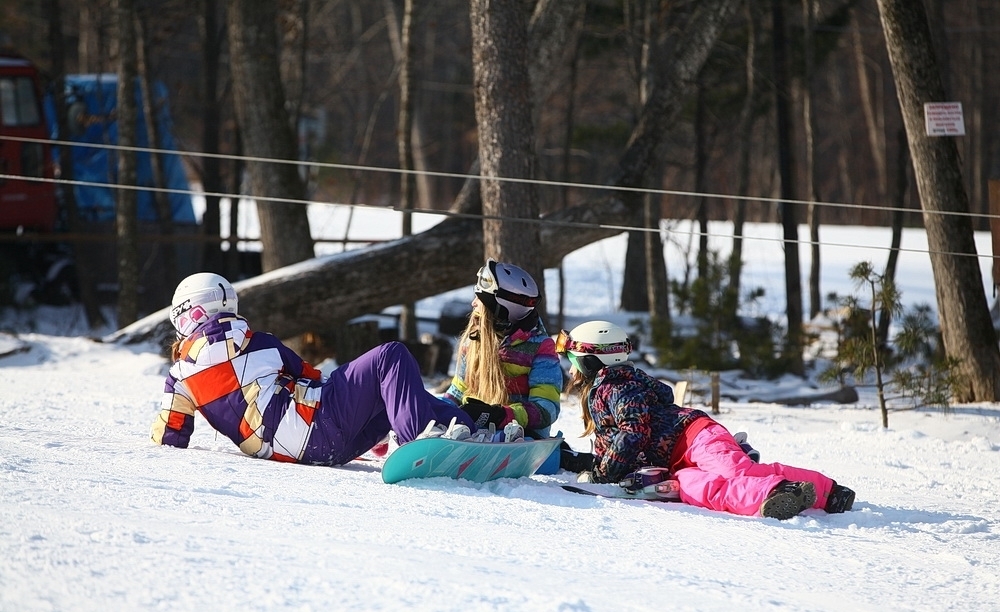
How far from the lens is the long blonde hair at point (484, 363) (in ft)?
16.0

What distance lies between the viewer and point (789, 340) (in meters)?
11.7

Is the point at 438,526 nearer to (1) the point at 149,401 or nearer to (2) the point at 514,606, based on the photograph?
(2) the point at 514,606

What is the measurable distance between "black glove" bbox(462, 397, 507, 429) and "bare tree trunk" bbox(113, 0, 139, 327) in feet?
24.9

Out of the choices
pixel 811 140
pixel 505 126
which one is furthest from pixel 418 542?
pixel 811 140

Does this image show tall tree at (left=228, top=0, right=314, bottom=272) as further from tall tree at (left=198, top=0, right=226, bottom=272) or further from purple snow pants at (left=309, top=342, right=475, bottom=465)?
purple snow pants at (left=309, top=342, right=475, bottom=465)

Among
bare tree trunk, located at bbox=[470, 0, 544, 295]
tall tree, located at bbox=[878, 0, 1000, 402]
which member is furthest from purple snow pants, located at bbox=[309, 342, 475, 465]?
tall tree, located at bbox=[878, 0, 1000, 402]

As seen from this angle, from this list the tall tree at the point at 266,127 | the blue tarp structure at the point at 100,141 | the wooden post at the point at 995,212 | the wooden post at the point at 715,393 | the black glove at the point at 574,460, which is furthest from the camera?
the blue tarp structure at the point at 100,141

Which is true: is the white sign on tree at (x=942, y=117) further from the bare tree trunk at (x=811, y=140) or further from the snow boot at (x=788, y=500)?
the bare tree trunk at (x=811, y=140)

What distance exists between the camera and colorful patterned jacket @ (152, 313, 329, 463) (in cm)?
468

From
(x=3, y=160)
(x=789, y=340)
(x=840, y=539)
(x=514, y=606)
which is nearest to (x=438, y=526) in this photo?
(x=514, y=606)

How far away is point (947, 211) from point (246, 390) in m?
5.91

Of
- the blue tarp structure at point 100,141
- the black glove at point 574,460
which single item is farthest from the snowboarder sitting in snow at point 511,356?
the blue tarp structure at point 100,141

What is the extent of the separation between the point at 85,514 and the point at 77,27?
67.6 ft

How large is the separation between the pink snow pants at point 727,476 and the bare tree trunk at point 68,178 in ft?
37.1
